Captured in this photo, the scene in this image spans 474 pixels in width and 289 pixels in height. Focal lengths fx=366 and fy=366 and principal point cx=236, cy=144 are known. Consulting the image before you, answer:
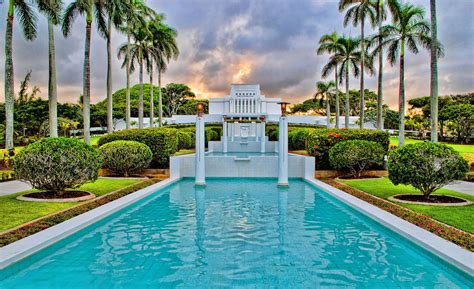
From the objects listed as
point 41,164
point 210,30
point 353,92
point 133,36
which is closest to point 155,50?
point 133,36

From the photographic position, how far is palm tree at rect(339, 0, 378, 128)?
24156mm

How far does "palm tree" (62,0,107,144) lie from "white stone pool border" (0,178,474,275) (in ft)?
27.0

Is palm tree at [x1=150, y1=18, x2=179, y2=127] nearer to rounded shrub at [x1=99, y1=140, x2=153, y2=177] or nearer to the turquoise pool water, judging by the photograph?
rounded shrub at [x1=99, y1=140, x2=153, y2=177]

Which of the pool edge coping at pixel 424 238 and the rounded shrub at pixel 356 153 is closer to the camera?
the pool edge coping at pixel 424 238

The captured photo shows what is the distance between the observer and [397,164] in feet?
30.2

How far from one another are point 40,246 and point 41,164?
12.7 ft

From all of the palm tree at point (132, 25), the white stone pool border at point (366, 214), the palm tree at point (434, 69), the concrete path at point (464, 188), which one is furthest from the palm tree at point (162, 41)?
the concrete path at point (464, 188)

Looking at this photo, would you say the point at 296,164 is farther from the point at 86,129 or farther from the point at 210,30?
the point at 210,30

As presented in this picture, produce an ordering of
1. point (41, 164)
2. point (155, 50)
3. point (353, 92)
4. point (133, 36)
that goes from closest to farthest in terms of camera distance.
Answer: point (41, 164)
point (133, 36)
point (155, 50)
point (353, 92)

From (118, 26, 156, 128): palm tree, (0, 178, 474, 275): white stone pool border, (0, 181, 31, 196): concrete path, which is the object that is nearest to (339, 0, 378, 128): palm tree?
(118, 26, 156, 128): palm tree

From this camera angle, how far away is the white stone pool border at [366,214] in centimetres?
499

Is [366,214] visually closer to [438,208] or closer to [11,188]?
[438,208]

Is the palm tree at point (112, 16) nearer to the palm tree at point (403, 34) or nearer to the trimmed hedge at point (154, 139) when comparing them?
the trimmed hedge at point (154, 139)

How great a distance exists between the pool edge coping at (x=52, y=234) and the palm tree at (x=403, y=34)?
16538 millimetres
